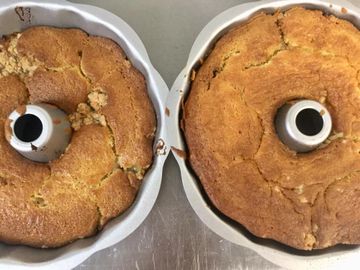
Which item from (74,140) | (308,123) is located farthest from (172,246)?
(308,123)

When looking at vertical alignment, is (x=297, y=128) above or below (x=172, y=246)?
above

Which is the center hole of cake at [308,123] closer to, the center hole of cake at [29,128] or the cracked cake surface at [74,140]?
the cracked cake surface at [74,140]

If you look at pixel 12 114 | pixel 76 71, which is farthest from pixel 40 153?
pixel 76 71

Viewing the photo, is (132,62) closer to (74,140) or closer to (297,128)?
(74,140)

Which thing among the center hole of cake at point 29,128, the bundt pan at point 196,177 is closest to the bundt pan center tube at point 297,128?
the bundt pan at point 196,177

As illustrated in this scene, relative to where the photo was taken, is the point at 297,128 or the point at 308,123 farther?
the point at 308,123

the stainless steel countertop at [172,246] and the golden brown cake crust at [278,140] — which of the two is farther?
the stainless steel countertop at [172,246]
